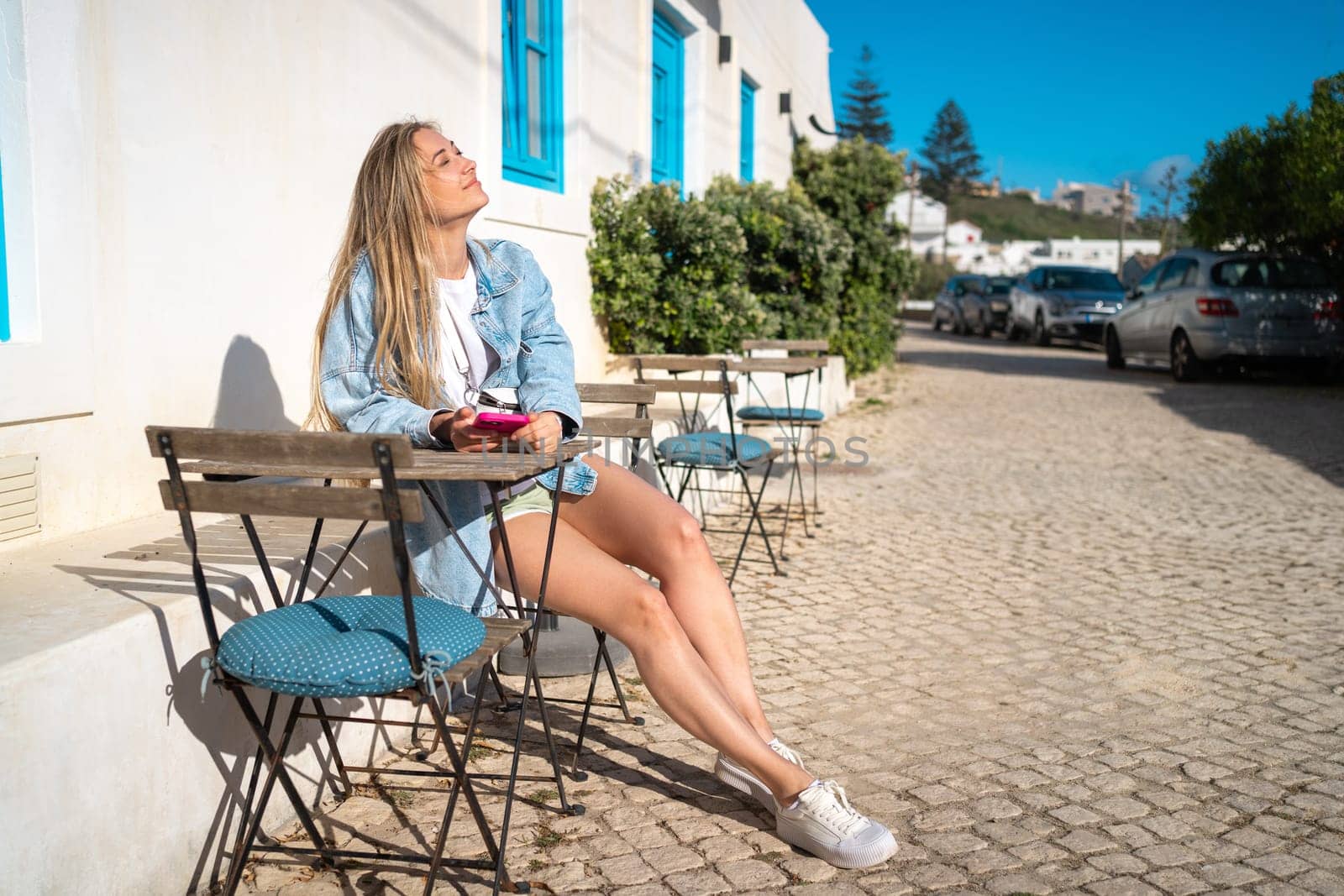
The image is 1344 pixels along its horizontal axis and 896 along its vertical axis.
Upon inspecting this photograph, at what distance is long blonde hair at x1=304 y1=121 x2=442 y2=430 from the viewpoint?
3.15 meters

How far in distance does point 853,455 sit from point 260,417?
6.01m

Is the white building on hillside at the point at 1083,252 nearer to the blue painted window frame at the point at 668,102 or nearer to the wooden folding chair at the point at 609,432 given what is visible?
the blue painted window frame at the point at 668,102

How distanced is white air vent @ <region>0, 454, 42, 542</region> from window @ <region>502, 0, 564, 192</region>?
453 cm

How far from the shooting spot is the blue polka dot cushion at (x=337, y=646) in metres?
2.34

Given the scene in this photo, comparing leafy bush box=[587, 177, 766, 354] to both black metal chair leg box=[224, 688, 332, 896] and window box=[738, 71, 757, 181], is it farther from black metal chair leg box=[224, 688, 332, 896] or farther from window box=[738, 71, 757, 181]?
black metal chair leg box=[224, 688, 332, 896]

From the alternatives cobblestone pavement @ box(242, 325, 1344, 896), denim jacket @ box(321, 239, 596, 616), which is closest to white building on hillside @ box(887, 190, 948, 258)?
cobblestone pavement @ box(242, 325, 1344, 896)

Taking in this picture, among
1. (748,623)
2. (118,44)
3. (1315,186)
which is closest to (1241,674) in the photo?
(748,623)

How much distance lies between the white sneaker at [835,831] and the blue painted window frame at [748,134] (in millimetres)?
12569

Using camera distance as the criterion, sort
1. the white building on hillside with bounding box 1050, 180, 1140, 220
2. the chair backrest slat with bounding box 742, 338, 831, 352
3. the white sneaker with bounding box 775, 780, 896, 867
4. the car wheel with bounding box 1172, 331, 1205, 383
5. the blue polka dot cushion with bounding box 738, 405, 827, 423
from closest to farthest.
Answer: the white sneaker with bounding box 775, 780, 896, 867
the blue polka dot cushion with bounding box 738, 405, 827, 423
the chair backrest slat with bounding box 742, 338, 831, 352
the car wheel with bounding box 1172, 331, 1205, 383
the white building on hillside with bounding box 1050, 180, 1140, 220

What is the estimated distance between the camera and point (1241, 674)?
443 centimetres

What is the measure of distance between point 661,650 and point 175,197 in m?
2.41

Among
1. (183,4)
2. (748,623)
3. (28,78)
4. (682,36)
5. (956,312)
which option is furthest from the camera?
(956,312)

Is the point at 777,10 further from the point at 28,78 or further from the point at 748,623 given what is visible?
the point at 28,78

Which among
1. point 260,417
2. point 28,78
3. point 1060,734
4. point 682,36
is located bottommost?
point 1060,734
